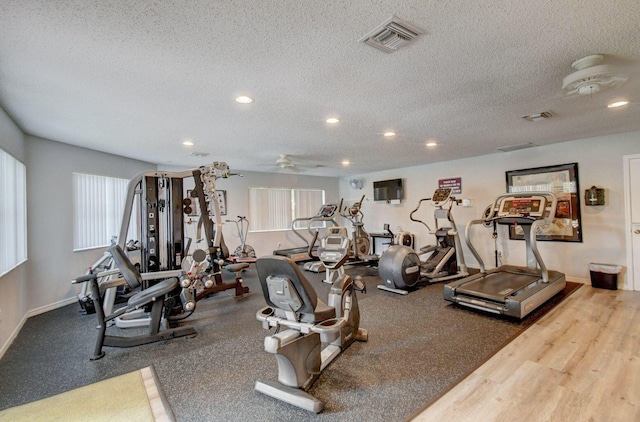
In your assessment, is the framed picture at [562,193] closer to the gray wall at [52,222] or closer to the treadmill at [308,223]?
the treadmill at [308,223]

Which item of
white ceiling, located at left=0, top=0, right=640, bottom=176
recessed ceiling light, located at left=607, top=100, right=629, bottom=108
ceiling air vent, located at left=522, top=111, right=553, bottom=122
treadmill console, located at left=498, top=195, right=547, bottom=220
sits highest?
white ceiling, located at left=0, top=0, right=640, bottom=176

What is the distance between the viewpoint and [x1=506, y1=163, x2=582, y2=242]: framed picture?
15.9ft

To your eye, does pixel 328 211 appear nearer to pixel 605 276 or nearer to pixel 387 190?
pixel 387 190

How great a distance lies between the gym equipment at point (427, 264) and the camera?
14.7 feet

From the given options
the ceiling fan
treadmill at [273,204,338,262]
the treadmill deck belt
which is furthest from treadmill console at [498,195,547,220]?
the ceiling fan

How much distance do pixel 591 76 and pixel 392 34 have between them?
5.16 ft

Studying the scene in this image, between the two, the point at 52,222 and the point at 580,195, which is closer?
the point at 52,222

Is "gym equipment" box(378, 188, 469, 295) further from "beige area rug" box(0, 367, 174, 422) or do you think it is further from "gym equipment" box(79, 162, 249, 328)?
"beige area rug" box(0, 367, 174, 422)

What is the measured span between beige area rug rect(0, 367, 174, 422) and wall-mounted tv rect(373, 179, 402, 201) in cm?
631

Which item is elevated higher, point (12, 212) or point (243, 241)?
point (12, 212)

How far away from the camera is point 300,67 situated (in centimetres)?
220

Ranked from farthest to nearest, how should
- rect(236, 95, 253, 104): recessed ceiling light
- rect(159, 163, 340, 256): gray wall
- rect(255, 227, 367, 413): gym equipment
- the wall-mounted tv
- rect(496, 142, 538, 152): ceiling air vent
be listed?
the wall-mounted tv < rect(159, 163, 340, 256): gray wall < rect(496, 142, 538, 152): ceiling air vent < rect(236, 95, 253, 104): recessed ceiling light < rect(255, 227, 367, 413): gym equipment

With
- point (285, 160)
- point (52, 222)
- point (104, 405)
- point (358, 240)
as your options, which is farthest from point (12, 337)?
point (358, 240)

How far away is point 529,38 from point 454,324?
9.06ft
